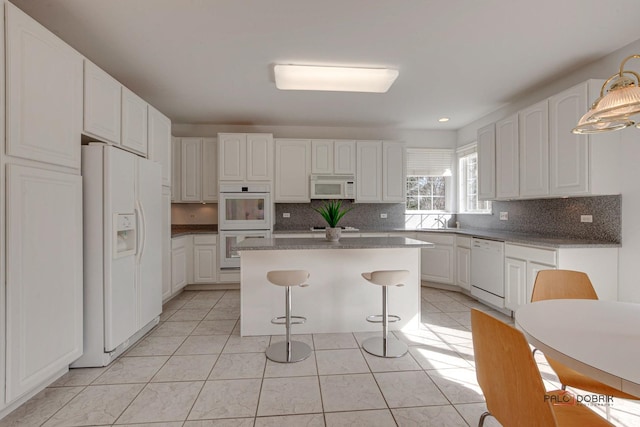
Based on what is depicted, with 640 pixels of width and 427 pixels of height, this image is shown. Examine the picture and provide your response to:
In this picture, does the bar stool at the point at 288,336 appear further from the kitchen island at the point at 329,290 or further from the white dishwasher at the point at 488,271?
the white dishwasher at the point at 488,271

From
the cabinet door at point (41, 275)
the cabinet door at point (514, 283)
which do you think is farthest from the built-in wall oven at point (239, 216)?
the cabinet door at point (514, 283)

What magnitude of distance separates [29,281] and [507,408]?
254 centimetres

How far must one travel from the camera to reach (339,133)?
520 centimetres

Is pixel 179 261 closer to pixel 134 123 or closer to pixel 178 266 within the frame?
pixel 178 266

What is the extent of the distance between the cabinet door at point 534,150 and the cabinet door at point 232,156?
3710 mm

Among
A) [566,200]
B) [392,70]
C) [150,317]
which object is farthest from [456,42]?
[150,317]

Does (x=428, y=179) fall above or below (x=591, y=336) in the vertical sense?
above

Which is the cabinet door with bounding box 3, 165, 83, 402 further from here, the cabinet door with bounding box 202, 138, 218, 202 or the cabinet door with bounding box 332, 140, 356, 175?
the cabinet door with bounding box 332, 140, 356, 175

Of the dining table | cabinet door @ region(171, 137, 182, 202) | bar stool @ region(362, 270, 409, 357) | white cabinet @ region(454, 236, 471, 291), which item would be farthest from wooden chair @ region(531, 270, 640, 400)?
cabinet door @ region(171, 137, 182, 202)

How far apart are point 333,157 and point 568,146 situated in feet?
9.91

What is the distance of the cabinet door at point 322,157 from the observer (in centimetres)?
484

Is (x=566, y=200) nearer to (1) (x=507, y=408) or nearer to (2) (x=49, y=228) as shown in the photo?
(1) (x=507, y=408)

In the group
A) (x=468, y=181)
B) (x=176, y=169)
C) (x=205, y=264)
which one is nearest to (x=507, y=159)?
(x=468, y=181)

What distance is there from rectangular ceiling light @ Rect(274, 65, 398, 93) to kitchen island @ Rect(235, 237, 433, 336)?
65.7 inches
